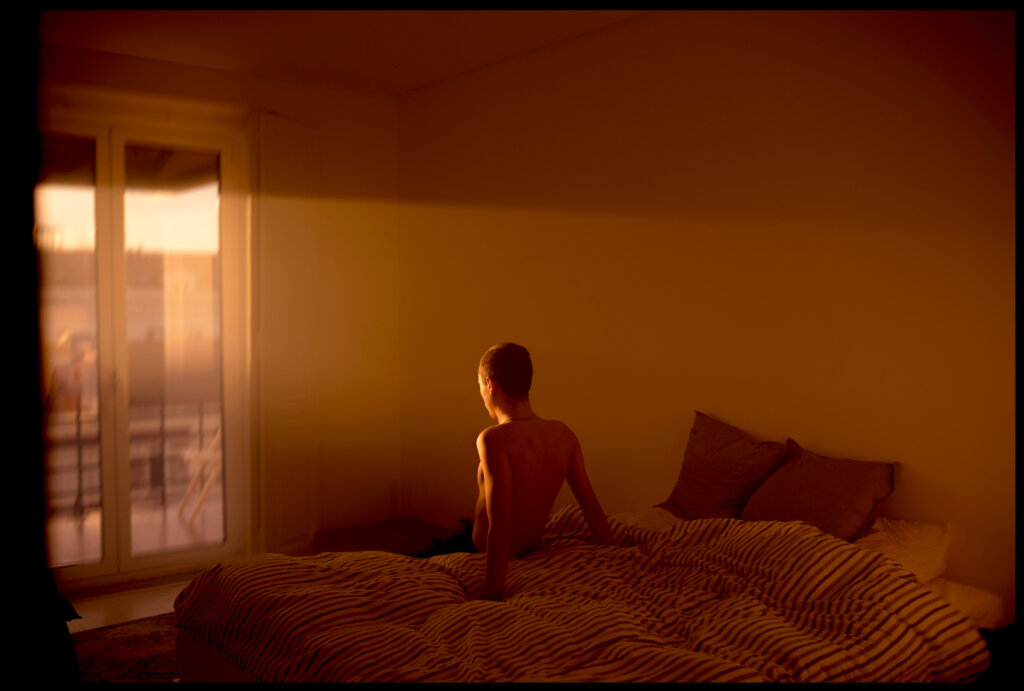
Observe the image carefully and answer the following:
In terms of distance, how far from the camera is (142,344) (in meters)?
4.66

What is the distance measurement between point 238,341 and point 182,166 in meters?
1.06

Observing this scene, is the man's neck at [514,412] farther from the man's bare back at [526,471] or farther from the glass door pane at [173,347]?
the glass door pane at [173,347]

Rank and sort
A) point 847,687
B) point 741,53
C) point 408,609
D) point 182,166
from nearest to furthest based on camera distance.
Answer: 1. point 847,687
2. point 408,609
3. point 741,53
4. point 182,166

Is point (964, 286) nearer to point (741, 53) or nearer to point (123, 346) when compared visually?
point (741, 53)

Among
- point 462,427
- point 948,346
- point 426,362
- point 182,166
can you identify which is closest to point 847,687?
point 948,346

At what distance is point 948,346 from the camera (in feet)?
9.24

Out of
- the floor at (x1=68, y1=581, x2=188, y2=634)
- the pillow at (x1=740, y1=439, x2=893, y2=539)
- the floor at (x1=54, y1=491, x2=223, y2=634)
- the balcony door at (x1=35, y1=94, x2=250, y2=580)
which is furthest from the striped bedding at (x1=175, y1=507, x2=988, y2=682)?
the balcony door at (x1=35, y1=94, x2=250, y2=580)

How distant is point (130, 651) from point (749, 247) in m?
3.12

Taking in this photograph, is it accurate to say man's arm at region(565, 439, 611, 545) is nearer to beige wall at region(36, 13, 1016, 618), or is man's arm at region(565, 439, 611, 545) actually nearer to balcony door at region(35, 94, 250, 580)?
Answer: beige wall at region(36, 13, 1016, 618)

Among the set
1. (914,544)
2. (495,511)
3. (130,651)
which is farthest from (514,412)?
(130,651)

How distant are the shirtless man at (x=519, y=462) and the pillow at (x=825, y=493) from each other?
65 centimetres

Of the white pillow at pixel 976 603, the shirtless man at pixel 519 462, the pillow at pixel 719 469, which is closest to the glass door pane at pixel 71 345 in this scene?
the shirtless man at pixel 519 462

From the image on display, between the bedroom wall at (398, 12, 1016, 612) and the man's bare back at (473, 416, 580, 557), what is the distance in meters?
1.07

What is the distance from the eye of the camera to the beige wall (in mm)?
2801
